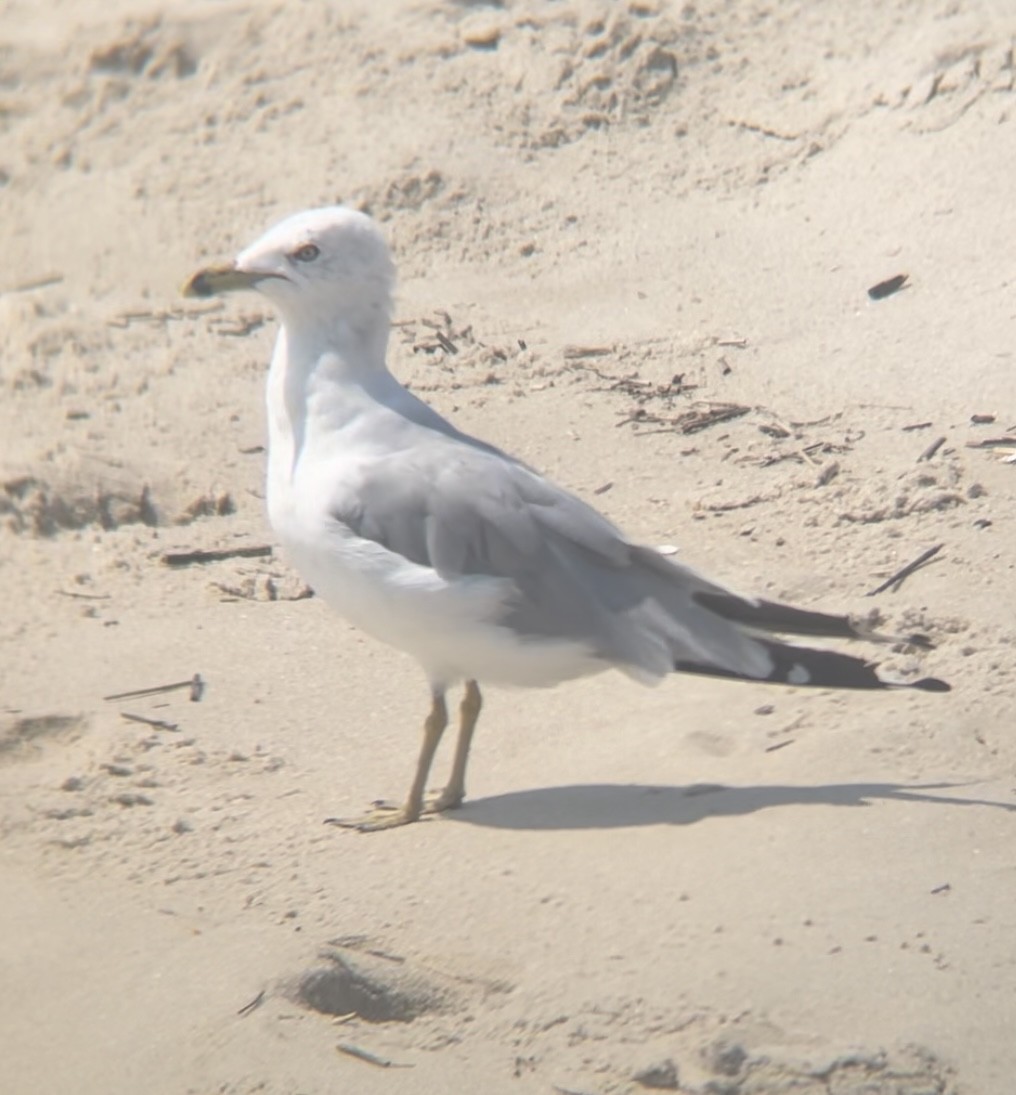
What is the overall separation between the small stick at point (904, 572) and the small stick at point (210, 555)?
1.74 m

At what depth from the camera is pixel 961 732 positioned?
15.1ft

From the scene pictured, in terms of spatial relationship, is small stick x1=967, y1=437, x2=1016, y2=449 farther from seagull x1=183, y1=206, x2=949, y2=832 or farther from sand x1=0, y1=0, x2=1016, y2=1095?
seagull x1=183, y1=206, x2=949, y2=832

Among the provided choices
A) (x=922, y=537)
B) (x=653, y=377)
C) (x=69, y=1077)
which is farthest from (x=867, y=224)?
(x=69, y=1077)

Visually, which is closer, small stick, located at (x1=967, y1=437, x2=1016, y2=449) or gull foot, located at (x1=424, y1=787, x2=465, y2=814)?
gull foot, located at (x1=424, y1=787, x2=465, y2=814)

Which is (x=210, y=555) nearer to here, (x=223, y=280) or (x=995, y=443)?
(x=223, y=280)

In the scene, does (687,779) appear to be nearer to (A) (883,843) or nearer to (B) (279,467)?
(A) (883,843)

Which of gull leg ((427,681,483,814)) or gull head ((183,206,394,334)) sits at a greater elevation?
gull head ((183,206,394,334))

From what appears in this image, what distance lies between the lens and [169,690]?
5.34m

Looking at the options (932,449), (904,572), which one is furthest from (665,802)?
(932,449)

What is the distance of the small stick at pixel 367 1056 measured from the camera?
3773mm

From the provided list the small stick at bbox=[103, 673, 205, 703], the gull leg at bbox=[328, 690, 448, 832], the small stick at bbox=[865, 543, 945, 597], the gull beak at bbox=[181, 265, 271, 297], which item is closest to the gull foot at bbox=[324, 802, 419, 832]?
the gull leg at bbox=[328, 690, 448, 832]

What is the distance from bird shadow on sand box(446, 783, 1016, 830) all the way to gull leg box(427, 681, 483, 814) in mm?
39

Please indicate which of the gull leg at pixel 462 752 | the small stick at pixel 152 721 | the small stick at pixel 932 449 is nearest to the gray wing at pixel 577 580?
the gull leg at pixel 462 752

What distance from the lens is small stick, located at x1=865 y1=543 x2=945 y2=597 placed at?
5.30 meters
